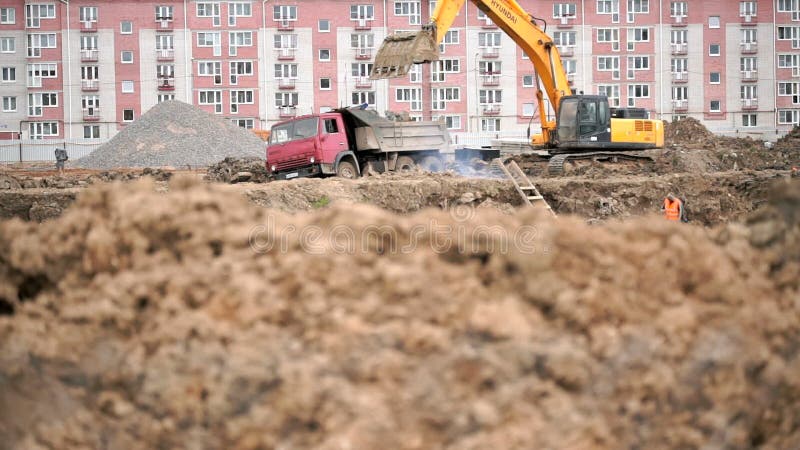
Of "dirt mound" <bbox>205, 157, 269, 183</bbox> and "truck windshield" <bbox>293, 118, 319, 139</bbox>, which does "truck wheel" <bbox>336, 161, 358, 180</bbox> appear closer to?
"truck windshield" <bbox>293, 118, 319, 139</bbox>

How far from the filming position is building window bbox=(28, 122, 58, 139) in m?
58.8

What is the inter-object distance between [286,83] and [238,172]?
32.0 m

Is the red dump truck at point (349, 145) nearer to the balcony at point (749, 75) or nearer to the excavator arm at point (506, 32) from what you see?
the excavator arm at point (506, 32)

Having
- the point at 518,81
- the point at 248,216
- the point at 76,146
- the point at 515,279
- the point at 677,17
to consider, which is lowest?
the point at 515,279

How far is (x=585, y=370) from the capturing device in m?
3.54

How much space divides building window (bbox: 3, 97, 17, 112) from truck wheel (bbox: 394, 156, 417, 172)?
44988 mm

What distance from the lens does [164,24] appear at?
57.2 meters

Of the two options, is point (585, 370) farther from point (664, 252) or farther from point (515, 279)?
point (664, 252)

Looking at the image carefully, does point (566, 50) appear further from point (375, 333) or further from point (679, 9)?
point (375, 333)

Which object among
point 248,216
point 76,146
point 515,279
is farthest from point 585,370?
point 76,146

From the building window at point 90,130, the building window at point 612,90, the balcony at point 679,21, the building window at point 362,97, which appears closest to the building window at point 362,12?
the building window at point 362,97

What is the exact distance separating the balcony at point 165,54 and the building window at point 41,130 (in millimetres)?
8950

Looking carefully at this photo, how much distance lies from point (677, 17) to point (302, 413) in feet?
194

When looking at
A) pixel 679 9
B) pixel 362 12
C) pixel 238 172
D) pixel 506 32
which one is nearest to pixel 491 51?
pixel 362 12
